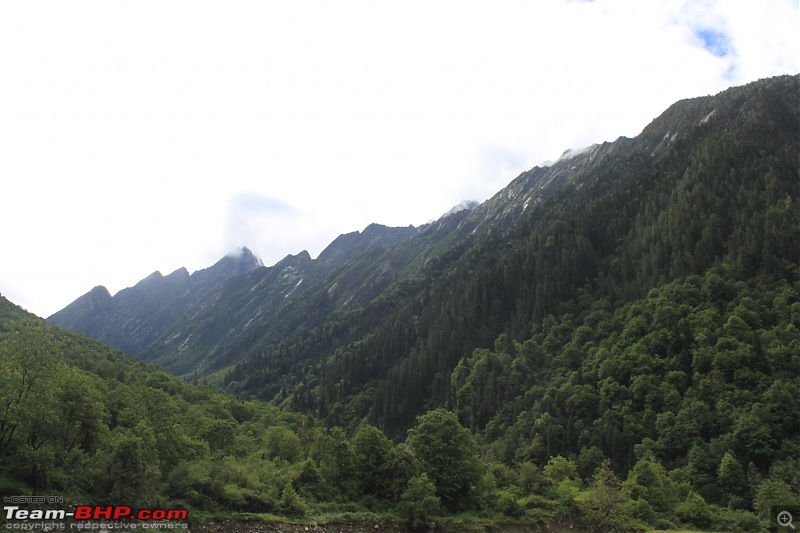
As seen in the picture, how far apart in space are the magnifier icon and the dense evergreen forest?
4.16ft

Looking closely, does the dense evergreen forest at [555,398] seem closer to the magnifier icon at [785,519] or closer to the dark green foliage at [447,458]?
the dark green foliage at [447,458]

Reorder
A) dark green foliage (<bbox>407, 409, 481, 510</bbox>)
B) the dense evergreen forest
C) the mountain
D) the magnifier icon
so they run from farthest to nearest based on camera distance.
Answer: the mountain < the magnifier icon < dark green foliage (<bbox>407, 409, 481, 510</bbox>) < the dense evergreen forest

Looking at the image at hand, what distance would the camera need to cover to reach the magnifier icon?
48.0 metres

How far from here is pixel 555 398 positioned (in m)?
102

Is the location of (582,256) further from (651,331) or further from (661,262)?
(651,331)

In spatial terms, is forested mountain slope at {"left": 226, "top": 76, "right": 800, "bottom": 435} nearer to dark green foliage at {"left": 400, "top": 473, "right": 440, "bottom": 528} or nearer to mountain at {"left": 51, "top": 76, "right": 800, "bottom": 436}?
mountain at {"left": 51, "top": 76, "right": 800, "bottom": 436}

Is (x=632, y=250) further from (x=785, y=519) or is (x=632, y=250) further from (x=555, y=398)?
(x=785, y=519)

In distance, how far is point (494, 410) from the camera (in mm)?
120188

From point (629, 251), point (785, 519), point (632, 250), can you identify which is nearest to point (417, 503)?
point (785, 519)

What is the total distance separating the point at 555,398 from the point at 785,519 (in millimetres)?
53600

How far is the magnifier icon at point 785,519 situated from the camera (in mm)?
48009

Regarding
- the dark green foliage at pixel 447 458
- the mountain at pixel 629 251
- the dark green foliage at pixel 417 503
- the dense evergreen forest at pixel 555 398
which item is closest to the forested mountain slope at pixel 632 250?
the mountain at pixel 629 251

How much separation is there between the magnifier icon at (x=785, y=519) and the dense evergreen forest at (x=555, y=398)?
1.27 metres

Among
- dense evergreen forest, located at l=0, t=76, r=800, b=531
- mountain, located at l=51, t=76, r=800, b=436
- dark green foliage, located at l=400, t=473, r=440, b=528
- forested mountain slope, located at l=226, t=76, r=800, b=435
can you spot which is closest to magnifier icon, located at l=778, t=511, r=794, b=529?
dense evergreen forest, located at l=0, t=76, r=800, b=531
